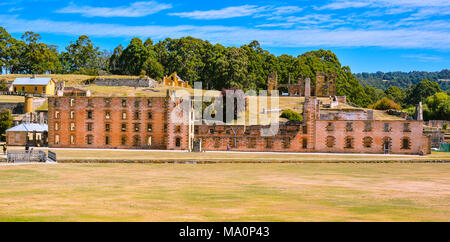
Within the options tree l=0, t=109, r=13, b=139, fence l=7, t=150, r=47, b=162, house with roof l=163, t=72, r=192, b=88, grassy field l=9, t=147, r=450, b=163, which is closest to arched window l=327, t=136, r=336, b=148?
grassy field l=9, t=147, r=450, b=163

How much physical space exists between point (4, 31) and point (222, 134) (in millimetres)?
106126

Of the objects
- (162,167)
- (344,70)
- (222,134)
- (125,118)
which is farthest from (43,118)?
(344,70)

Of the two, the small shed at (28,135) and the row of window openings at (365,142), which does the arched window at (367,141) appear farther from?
the small shed at (28,135)

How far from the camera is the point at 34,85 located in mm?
115750

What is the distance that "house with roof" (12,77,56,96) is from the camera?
115 meters

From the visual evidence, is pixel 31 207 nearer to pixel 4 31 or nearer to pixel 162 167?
pixel 162 167

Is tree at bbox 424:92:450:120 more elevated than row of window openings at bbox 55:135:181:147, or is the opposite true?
tree at bbox 424:92:450:120

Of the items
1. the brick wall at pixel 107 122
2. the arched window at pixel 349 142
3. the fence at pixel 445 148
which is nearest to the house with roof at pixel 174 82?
the brick wall at pixel 107 122

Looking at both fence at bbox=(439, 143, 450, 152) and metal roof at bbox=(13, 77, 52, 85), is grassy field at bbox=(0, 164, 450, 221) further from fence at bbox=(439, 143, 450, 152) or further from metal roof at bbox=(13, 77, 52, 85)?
metal roof at bbox=(13, 77, 52, 85)

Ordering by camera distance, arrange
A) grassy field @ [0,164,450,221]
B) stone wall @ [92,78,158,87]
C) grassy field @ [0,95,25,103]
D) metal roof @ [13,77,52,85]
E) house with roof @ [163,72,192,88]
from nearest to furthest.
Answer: grassy field @ [0,164,450,221] → grassy field @ [0,95,25,103] → metal roof @ [13,77,52,85] → stone wall @ [92,78,158,87] → house with roof @ [163,72,192,88]

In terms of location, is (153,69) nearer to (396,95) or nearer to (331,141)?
(331,141)

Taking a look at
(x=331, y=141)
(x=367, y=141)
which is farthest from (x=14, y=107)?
(x=367, y=141)

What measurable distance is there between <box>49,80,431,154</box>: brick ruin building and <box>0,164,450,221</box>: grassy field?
28455mm

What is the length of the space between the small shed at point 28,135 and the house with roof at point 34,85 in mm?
37298
